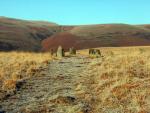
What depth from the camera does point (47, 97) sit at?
1473 centimetres

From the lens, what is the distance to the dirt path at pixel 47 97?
12875 mm

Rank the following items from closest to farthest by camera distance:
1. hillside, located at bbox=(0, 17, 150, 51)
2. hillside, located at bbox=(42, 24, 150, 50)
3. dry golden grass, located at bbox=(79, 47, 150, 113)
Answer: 1. dry golden grass, located at bbox=(79, 47, 150, 113)
2. hillside, located at bbox=(0, 17, 150, 51)
3. hillside, located at bbox=(42, 24, 150, 50)

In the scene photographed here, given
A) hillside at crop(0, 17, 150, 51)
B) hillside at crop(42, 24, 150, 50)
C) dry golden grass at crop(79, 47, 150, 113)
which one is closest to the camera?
dry golden grass at crop(79, 47, 150, 113)

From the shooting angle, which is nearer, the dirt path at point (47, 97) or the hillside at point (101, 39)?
the dirt path at point (47, 97)

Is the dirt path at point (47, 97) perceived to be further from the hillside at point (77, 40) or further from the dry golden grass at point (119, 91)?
the hillside at point (77, 40)

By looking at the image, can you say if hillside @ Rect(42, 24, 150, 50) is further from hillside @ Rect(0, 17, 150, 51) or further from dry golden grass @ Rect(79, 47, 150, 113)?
dry golden grass @ Rect(79, 47, 150, 113)

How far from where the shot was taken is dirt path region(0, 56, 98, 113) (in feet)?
42.2

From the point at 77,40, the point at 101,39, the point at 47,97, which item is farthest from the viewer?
the point at 101,39

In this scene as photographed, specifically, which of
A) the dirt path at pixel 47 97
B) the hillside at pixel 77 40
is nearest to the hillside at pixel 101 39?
the hillside at pixel 77 40

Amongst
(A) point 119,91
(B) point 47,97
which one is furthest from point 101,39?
(B) point 47,97

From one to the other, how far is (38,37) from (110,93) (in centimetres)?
14772

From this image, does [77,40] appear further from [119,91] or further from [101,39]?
[119,91]

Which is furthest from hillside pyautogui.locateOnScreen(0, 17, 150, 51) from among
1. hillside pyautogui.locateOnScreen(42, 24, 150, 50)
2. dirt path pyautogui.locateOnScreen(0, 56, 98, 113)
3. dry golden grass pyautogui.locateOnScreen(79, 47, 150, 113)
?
dirt path pyautogui.locateOnScreen(0, 56, 98, 113)

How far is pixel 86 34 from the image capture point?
157250 millimetres
